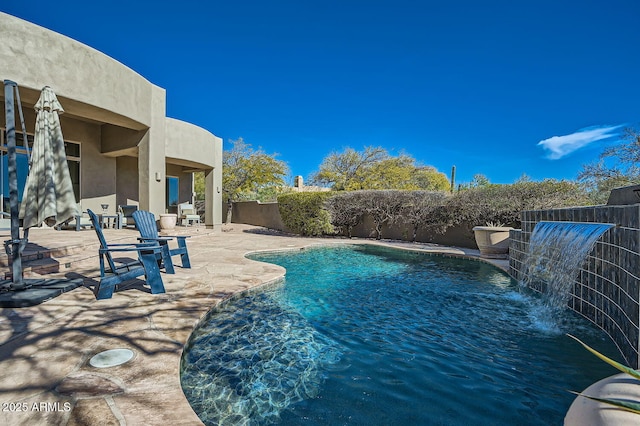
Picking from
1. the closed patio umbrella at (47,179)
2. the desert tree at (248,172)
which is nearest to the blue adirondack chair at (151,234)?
the closed patio umbrella at (47,179)

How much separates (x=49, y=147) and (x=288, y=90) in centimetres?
1787

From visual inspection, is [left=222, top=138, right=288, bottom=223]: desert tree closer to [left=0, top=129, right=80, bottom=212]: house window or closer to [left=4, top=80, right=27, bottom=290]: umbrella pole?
[left=0, top=129, right=80, bottom=212]: house window

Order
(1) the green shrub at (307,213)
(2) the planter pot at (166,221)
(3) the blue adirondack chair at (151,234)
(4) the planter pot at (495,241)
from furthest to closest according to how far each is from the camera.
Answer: (1) the green shrub at (307,213)
(2) the planter pot at (166,221)
(4) the planter pot at (495,241)
(3) the blue adirondack chair at (151,234)

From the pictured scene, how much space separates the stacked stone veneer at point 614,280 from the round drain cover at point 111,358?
3.39m

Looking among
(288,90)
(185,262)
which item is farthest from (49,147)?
(288,90)

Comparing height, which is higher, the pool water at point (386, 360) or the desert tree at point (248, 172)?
the desert tree at point (248, 172)

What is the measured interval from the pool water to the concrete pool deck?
27 centimetres

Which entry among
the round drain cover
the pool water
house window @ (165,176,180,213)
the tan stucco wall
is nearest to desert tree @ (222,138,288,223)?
house window @ (165,176,180,213)

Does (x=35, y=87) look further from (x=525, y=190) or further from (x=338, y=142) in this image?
(x=338, y=142)

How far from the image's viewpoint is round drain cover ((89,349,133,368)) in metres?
2.06

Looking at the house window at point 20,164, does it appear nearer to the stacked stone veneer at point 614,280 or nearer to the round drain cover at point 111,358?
the round drain cover at point 111,358

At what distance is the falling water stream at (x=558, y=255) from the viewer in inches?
132

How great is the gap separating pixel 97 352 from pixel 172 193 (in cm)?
1452

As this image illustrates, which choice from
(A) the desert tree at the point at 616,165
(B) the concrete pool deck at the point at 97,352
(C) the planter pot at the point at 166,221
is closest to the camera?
(B) the concrete pool deck at the point at 97,352
